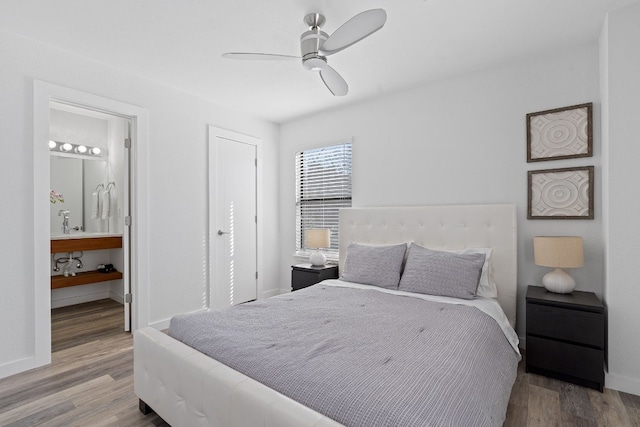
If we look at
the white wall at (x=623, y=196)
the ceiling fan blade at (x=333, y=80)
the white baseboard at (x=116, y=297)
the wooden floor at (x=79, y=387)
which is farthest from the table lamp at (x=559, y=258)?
the white baseboard at (x=116, y=297)

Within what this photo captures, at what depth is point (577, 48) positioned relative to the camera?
263 centimetres

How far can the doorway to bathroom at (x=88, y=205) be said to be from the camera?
4332 millimetres

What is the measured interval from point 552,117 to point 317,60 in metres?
2.05

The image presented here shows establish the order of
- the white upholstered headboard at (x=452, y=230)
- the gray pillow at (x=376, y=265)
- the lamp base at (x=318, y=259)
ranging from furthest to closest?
the lamp base at (x=318, y=259)
the gray pillow at (x=376, y=265)
the white upholstered headboard at (x=452, y=230)

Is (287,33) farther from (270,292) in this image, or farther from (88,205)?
(88,205)

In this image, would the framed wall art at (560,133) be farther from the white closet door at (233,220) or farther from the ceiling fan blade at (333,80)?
the white closet door at (233,220)

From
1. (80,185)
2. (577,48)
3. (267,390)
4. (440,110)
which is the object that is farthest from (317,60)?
(80,185)

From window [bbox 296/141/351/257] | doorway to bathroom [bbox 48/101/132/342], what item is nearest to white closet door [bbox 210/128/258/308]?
window [bbox 296/141/351/257]

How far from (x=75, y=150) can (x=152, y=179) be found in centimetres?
226

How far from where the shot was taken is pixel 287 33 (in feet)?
7.89

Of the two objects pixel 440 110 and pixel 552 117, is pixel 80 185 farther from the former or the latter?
pixel 552 117

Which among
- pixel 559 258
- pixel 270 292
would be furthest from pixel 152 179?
pixel 559 258

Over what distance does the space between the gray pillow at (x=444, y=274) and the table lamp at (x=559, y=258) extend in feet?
1.38

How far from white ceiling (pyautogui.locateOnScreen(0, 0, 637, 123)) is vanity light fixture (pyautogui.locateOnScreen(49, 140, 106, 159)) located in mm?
2275
